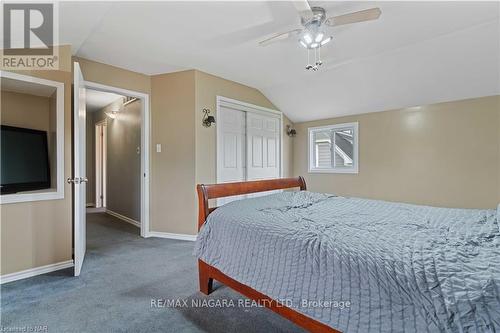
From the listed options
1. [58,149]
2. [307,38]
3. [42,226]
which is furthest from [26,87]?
[307,38]

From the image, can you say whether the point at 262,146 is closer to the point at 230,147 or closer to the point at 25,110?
the point at 230,147

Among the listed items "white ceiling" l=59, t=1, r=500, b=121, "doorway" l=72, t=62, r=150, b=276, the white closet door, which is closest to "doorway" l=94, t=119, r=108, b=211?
"doorway" l=72, t=62, r=150, b=276

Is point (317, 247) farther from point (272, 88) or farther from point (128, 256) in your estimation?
point (272, 88)

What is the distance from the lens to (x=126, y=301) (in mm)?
1910

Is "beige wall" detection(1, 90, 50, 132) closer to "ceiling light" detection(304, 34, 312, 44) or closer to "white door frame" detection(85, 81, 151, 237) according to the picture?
"white door frame" detection(85, 81, 151, 237)

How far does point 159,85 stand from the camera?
3.66 metres

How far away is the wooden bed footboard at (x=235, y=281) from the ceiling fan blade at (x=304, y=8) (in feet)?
4.65

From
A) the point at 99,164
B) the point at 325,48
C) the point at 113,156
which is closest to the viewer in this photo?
the point at 325,48

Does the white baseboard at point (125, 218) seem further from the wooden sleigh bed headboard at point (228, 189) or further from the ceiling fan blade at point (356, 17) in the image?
the ceiling fan blade at point (356, 17)

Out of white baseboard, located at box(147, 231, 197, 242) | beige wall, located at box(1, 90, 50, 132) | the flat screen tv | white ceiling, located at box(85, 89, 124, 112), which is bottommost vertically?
white baseboard, located at box(147, 231, 197, 242)

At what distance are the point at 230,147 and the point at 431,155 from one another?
301 cm

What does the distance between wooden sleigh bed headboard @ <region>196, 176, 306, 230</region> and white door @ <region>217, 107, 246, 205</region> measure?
1.45m

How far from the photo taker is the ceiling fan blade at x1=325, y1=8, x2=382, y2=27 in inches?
69.8

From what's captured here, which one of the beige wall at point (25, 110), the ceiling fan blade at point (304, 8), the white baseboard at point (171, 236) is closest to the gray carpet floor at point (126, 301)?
the white baseboard at point (171, 236)
